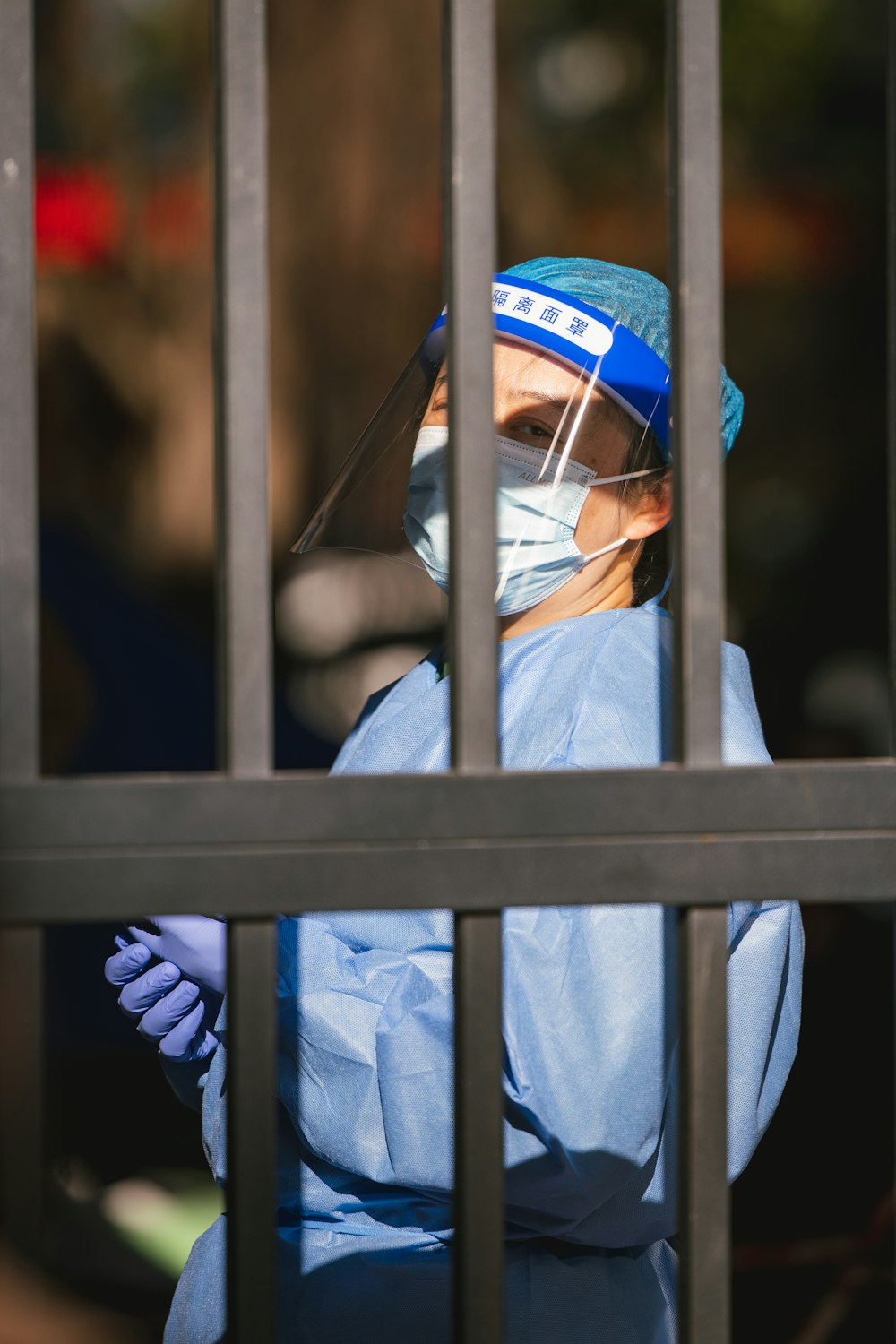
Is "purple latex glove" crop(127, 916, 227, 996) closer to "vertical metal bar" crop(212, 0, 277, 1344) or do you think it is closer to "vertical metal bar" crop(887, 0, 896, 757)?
"vertical metal bar" crop(212, 0, 277, 1344)

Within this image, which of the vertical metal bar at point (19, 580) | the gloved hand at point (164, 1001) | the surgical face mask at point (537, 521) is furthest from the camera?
the surgical face mask at point (537, 521)

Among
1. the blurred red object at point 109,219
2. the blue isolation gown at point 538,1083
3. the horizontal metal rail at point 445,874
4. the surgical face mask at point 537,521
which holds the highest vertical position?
the blurred red object at point 109,219

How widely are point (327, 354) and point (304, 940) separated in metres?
2.78

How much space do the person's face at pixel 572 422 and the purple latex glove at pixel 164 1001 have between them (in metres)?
0.64

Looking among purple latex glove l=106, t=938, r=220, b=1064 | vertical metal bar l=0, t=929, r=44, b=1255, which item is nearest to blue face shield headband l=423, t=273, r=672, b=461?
purple latex glove l=106, t=938, r=220, b=1064

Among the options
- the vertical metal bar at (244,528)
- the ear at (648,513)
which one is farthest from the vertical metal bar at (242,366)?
the ear at (648,513)

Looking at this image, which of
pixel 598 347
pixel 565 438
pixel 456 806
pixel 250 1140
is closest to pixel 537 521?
pixel 565 438

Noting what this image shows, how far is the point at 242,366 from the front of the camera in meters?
0.81

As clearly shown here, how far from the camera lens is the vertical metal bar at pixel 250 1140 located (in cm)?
Result: 83

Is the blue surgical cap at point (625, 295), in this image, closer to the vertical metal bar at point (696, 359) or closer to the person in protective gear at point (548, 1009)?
the person in protective gear at point (548, 1009)

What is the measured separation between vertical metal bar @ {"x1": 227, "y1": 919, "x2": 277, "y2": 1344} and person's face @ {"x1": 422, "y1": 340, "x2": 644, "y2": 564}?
78 cm

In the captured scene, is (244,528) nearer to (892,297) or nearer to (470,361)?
(470,361)

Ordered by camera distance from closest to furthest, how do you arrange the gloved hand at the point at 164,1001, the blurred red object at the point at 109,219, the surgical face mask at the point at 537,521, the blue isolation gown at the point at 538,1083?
1. the blue isolation gown at the point at 538,1083
2. the gloved hand at the point at 164,1001
3. the surgical face mask at the point at 537,521
4. the blurred red object at the point at 109,219

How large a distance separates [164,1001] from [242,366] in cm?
76
